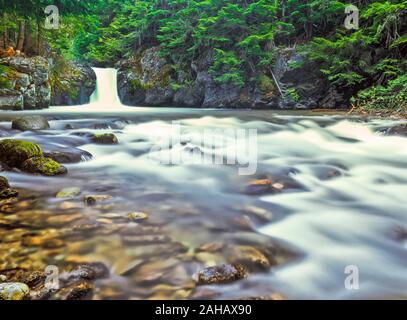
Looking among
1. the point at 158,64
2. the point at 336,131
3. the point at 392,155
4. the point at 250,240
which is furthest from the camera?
the point at 158,64

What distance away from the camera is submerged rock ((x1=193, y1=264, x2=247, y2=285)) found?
221 cm

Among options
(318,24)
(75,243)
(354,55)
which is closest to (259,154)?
(75,243)

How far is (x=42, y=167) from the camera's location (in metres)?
4.52

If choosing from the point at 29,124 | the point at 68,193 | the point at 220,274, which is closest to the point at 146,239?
the point at 220,274

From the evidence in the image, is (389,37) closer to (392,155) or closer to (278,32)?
(278,32)

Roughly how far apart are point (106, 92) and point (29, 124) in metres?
10.0

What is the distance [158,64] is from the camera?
17516 millimetres

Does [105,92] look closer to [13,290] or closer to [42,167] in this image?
[42,167]

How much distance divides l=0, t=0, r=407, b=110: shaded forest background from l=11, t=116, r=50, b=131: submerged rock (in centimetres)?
369

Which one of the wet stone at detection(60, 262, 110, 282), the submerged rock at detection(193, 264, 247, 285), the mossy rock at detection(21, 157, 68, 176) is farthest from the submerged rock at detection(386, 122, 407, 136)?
the wet stone at detection(60, 262, 110, 282)

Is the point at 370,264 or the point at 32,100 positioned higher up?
the point at 32,100

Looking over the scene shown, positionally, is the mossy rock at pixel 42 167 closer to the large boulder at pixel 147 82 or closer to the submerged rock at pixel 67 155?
the submerged rock at pixel 67 155

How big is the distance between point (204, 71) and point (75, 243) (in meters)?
14.6

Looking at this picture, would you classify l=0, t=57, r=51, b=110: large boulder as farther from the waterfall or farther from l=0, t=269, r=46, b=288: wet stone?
l=0, t=269, r=46, b=288: wet stone
